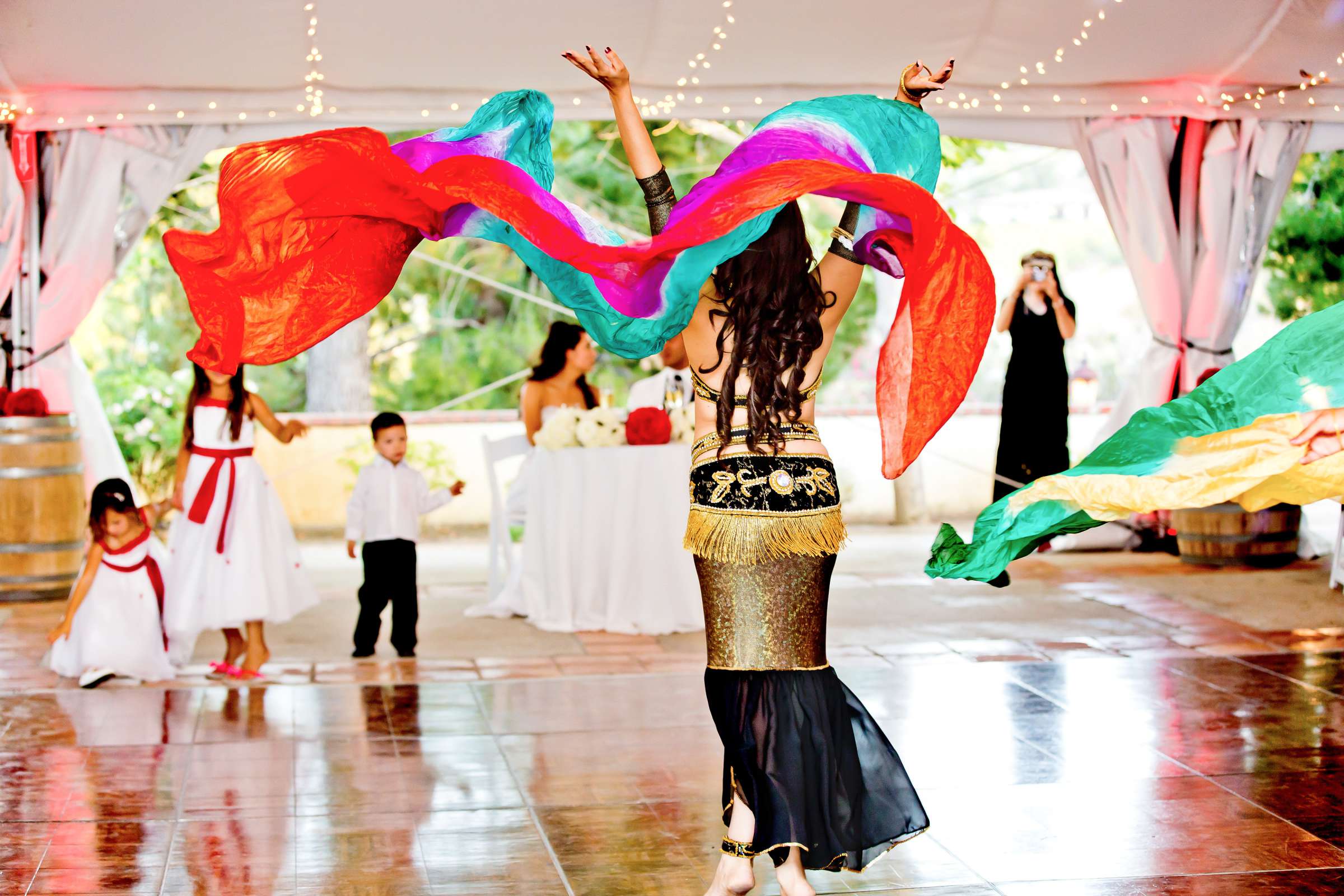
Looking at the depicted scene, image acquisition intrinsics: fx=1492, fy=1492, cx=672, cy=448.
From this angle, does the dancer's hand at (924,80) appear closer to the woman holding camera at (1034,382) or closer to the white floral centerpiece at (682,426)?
the white floral centerpiece at (682,426)

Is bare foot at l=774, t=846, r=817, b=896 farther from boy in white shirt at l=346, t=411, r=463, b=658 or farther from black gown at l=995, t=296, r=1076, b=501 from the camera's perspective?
black gown at l=995, t=296, r=1076, b=501

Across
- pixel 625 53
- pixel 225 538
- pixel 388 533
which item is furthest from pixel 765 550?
pixel 625 53

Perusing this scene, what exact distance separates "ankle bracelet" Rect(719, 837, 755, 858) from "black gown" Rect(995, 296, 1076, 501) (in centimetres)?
595

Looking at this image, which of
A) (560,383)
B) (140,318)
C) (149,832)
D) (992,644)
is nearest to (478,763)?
(149,832)

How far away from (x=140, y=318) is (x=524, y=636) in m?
10.0

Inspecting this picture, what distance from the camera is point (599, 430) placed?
279 inches

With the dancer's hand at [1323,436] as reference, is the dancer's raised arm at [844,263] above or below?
above

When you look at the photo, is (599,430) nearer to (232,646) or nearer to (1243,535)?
(232,646)

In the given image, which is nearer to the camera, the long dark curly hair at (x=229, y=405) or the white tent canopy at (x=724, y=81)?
the long dark curly hair at (x=229, y=405)

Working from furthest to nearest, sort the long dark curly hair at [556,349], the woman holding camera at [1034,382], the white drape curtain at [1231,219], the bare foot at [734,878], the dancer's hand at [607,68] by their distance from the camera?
1. the woman holding camera at [1034,382]
2. the white drape curtain at [1231,219]
3. the long dark curly hair at [556,349]
4. the bare foot at [734,878]
5. the dancer's hand at [607,68]

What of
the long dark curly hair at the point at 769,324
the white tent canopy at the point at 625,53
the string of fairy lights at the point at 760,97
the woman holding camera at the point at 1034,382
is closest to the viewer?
the long dark curly hair at the point at 769,324

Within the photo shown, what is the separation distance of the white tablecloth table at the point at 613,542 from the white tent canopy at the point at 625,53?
2103 millimetres

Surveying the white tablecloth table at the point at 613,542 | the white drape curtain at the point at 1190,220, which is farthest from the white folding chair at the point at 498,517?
the white drape curtain at the point at 1190,220

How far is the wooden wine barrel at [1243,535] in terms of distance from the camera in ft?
28.3
